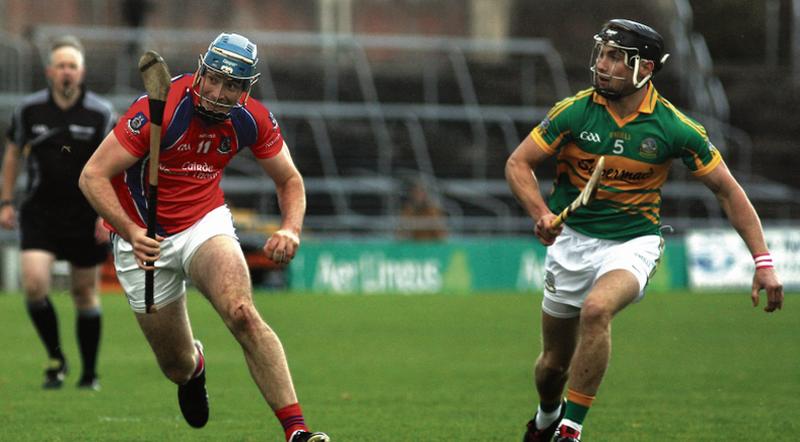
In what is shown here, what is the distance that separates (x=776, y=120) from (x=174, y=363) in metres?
27.5

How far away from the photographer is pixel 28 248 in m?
11.4

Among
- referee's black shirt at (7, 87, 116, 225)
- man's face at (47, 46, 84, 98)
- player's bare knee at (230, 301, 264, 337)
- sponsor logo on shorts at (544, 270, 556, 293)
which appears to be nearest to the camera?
player's bare knee at (230, 301, 264, 337)

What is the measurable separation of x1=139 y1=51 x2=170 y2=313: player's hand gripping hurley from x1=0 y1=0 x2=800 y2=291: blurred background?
18.1 meters

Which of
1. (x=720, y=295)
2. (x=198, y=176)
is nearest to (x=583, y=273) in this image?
(x=198, y=176)

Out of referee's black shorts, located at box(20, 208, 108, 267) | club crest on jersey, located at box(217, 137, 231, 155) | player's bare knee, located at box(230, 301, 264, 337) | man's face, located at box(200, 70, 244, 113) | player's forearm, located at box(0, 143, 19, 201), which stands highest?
man's face, located at box(200, 70, 244, 113)

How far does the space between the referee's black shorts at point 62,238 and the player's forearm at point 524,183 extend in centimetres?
439

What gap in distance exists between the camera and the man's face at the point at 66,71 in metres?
11.2

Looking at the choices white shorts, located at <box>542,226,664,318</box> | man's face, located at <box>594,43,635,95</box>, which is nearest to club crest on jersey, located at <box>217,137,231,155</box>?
white shorts, located at <box>542,226,664,318</box>

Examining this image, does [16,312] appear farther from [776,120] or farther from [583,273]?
[776,120]

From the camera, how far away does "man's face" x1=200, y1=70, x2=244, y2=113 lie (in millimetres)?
7363

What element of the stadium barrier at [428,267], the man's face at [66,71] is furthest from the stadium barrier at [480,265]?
the man's face at [66,71]

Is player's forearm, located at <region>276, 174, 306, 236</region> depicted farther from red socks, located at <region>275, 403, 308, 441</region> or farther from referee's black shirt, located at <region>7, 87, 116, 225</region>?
referee's black shirt, located at <region>7, 87, 116, 225</region>

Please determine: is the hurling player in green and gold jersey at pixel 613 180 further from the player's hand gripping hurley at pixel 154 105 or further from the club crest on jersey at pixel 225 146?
the player's hand gripping hurley at pixel 154 105

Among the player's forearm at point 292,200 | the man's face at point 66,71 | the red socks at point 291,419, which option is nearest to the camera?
the red socks at point 291,419
